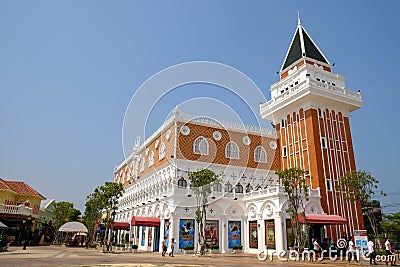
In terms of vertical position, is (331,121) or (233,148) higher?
(331,121)

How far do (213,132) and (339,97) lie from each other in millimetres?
14556

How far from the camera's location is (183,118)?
35500mm

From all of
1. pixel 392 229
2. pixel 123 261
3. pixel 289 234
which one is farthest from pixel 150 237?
pixel 392 229

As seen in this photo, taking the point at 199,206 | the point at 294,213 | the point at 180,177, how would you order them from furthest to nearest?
the point at 180,177
the point at 199,206
the point at 294,213

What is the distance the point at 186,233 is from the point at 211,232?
250 cm

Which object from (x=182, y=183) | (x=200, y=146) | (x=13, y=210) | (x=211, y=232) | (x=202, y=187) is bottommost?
(x=211, y=232)

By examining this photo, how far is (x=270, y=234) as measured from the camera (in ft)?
96.8

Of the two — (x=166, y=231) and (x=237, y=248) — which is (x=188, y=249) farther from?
(x=237, y=248)

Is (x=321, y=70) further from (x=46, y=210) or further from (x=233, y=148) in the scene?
(x=46, y=210)

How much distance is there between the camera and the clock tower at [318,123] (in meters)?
33.6

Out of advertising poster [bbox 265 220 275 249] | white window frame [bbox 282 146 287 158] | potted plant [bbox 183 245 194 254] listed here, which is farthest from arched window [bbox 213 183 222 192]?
white window frame [bbox 282 146 287 158]

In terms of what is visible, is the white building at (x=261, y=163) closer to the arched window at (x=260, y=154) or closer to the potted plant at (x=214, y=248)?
the arched window at (x=260, y=154)

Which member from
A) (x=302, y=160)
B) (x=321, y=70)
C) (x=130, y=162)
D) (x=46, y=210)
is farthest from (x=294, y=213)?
(x=46, y=210)

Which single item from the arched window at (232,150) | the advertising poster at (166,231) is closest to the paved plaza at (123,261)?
the advertising poster at (166,231)
